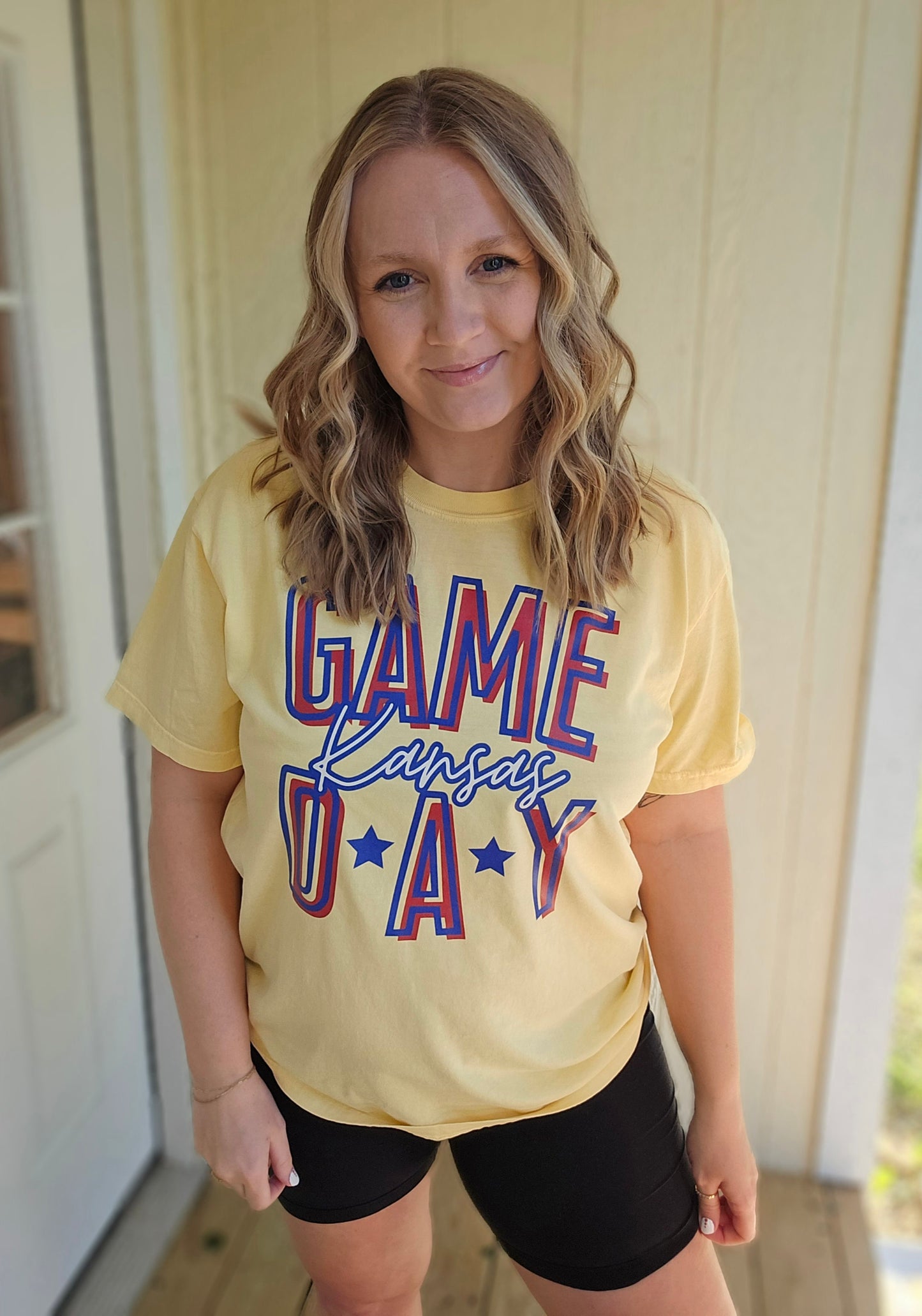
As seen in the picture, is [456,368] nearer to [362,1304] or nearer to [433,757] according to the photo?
[433,757]

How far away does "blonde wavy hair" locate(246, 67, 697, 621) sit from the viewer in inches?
32.7

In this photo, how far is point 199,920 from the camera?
1.02 m

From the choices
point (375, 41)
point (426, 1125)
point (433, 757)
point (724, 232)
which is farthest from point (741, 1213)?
point (375, 41)

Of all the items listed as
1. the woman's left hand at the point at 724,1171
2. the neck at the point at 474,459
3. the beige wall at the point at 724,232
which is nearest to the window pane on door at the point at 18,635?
the beige wall at the point at 724,232

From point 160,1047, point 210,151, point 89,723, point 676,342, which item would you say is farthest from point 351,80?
point 160,1047

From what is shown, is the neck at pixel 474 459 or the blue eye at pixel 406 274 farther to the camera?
the neck at pixel 474 459

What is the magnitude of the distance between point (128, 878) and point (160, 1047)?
0.35m

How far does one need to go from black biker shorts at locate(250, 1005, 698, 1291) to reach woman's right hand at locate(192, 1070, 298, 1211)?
0.02 metres

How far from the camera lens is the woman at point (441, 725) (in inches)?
34.0

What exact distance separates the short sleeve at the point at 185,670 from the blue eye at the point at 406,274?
0.87 feet

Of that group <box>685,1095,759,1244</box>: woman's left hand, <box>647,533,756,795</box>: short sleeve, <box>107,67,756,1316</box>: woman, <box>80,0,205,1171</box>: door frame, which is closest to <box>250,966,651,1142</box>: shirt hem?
<box>107,67,756,1316</box>: woman

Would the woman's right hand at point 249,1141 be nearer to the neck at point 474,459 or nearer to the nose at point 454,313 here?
the neck at point 474,459

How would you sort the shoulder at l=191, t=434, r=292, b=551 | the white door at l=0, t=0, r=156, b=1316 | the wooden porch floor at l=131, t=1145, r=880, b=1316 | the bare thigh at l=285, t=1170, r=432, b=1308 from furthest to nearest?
the wooden porch floor at l=131, t=1145, r=880, b=1316
the white door at l=0, t=0, r=156, b=1316
the bare thigh at l=285, t=1170, r=432, b=1308
the shoulder at l=191, t=434, r=292, b=551

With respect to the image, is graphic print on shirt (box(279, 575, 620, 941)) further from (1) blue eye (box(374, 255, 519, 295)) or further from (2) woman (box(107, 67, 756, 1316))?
(1) blue eye (box(374, 255, 519, 295))
